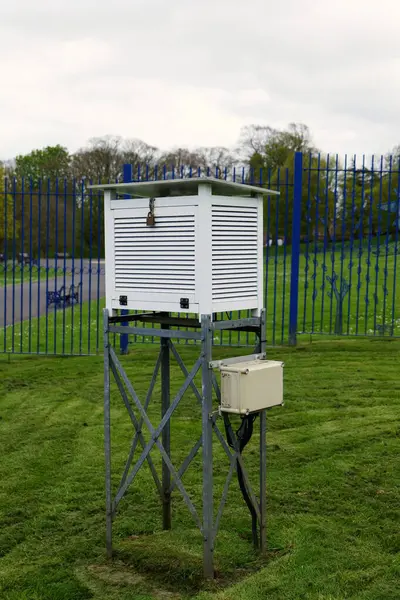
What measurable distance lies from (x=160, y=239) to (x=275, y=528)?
6.86 feet

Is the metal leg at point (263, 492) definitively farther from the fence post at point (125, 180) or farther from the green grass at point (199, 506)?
the fence post at point (125, 180)

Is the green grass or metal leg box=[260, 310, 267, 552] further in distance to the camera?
metal leg box=[260, 310, 267, 552]

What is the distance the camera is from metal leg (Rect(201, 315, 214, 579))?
156 inches

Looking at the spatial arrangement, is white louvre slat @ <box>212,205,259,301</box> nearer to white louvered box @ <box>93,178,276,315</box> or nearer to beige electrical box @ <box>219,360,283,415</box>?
white louvered box @ <box>93,178,276,315</box>

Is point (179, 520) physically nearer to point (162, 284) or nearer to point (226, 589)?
point (226, 589)

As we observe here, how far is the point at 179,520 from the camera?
4.96 meters

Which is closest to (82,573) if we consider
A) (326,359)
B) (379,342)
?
(326,359)

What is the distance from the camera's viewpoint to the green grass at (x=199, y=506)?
159 inches

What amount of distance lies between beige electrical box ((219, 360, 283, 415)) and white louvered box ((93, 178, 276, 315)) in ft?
1.18

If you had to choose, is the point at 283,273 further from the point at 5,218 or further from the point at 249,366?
the point at 249,366

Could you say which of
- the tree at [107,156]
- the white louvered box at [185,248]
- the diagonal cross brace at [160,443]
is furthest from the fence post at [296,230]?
the tree at [107,156]

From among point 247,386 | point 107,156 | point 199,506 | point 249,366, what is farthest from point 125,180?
point 107,156

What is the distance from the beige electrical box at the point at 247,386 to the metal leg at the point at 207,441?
0.38ft

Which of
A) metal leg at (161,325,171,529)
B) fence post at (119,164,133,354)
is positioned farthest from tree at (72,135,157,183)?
metal leg at (161,325,171,529)
